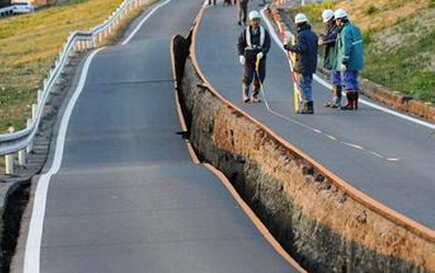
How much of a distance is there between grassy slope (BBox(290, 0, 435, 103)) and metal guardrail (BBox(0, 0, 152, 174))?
7.33 m

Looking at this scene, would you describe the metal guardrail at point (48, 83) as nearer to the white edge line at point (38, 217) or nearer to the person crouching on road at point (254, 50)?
the white edge line at point (38, 217)

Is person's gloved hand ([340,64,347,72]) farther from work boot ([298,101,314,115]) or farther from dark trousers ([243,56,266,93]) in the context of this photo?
dark trousers ([243,56,266,93])

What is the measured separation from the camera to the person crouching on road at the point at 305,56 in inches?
669

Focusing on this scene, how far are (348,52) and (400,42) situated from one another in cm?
1107

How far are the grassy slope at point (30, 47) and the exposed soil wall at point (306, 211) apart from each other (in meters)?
8.46

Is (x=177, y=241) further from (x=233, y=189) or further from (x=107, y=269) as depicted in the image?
(x=233, y=189)

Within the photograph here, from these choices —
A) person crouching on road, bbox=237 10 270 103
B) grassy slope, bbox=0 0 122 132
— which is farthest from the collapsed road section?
grassy slope, bbox=0 0 122 132

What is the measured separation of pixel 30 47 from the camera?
1754 inches

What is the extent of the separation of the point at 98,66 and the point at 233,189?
58.4 ft

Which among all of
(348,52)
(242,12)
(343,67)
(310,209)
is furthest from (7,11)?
(310,209)

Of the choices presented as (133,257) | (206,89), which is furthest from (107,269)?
(206,89)

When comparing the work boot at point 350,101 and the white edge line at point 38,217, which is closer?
the white edge line at point 38,217

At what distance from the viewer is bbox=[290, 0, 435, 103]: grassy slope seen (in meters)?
22.6

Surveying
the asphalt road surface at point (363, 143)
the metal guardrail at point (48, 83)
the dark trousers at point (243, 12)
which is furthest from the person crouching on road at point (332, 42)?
the dark trousers at point (243, 12)
